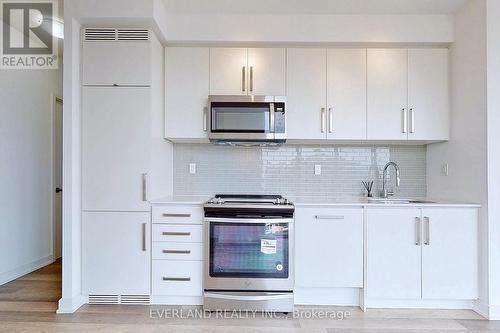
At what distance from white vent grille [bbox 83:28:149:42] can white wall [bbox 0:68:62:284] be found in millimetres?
1413

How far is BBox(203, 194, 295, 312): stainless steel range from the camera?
2.65m

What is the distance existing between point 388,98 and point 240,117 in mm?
1390

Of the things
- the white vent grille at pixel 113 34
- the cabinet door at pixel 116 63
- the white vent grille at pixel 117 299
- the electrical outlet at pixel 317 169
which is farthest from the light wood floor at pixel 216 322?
the white vent grille at pixel 113 34

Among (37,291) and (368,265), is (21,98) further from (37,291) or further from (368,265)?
(368,265)

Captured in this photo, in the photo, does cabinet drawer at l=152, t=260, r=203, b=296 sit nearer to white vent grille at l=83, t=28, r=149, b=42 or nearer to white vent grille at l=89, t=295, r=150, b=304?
white vent grille at l=89, t=295, r=150, b=304

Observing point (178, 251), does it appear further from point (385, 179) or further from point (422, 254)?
point (385, 179)

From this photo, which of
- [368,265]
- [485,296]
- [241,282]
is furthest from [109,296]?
[485,296]

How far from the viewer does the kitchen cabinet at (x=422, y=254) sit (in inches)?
105

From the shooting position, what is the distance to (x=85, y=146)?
2.71 metres

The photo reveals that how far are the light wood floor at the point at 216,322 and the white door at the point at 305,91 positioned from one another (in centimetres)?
159

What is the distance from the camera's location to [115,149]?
2709 millimetres

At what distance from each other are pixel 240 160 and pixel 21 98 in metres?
2.53

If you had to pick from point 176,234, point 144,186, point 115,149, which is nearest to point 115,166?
point 115,149

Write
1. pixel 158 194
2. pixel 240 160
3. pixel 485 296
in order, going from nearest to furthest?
pixel 485 296 < pixel 158 194 < pixel 240 160
